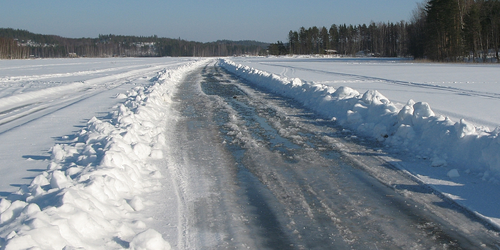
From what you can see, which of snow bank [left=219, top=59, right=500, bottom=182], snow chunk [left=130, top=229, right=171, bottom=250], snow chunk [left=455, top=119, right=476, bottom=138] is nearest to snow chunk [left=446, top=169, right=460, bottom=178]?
snow bank [left=219, top=59, right=500, bottom=182]

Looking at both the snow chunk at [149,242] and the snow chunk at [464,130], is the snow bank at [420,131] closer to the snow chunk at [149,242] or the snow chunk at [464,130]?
the snow chunk at [464,130]

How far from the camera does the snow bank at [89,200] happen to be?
3072mm

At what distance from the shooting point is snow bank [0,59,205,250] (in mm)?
3072

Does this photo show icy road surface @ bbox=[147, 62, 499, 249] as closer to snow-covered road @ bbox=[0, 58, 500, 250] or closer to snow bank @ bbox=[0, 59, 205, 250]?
snow-covered road @ bbox=[0, 58, 500, 250]

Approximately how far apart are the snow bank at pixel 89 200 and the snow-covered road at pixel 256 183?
0.02 m

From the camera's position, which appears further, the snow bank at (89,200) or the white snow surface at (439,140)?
the white snow surface at (439,140)

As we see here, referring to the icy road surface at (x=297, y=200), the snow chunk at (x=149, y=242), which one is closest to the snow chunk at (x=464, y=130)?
the icy road surface at (x=297, y=200)

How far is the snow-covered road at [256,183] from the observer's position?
3.42m

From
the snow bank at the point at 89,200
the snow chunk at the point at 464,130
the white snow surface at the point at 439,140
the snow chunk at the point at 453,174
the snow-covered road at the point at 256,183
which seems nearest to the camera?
the snow bank at the point at 89,200

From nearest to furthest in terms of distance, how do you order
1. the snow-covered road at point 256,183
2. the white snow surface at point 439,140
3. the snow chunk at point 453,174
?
the snow-covered road at point 256,183 < the white snow surface at point 439,140 < the snow chunk at point 453,174

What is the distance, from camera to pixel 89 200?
3.78 m

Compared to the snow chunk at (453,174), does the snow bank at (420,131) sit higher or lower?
higher

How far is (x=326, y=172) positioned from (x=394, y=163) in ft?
4.02

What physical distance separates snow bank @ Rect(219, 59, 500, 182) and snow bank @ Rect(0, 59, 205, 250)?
436 centimetres
